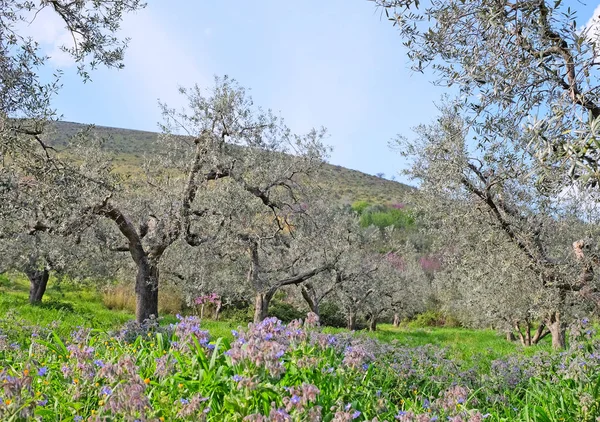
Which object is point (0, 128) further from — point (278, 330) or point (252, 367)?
point (252, 367)

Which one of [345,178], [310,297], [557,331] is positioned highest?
[345,178]

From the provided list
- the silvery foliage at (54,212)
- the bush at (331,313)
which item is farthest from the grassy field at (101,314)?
the bush at (331,313)

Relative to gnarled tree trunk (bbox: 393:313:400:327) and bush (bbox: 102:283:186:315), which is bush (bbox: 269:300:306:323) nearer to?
bush (bbox: 102:283:186:315)

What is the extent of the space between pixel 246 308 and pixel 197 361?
2619cm

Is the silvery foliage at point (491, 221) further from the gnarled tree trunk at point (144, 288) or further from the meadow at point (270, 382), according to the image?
the gnarled tree trunk at point (144, 288)

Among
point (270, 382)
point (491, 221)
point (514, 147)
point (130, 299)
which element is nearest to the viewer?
point (270, 382)

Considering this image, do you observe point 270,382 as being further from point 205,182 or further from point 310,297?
point 310,297

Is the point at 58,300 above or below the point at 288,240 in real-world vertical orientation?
below

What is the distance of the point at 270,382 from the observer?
401 cm

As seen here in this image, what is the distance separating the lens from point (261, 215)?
16.9 metres

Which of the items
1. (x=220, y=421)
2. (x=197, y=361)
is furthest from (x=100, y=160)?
(x=220, y=421)

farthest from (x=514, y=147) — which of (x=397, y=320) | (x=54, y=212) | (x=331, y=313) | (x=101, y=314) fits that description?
(x=397, y=320)

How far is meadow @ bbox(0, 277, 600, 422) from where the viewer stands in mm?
3514

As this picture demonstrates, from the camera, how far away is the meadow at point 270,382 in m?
3.51
